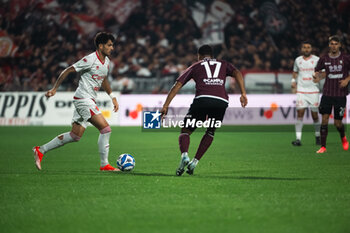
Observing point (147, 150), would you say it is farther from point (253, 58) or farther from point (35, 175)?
point (253, 58)

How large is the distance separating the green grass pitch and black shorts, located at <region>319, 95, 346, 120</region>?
2.44 ft

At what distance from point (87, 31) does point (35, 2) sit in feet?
8.62

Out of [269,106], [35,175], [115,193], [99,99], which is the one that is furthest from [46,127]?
[115,193]

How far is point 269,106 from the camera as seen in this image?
21.2m

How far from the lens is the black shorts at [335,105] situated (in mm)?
11109

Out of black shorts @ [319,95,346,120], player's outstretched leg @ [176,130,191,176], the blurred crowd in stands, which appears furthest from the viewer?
the blurred crowd in stands

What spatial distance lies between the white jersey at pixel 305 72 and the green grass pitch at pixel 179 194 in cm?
238

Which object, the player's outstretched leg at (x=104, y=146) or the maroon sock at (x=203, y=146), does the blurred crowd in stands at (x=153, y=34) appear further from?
the maroon sock at (x=203, y=146)

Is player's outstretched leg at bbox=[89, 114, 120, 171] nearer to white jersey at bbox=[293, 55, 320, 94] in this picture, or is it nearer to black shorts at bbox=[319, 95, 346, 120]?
black shorts at bbox=[319, 95, 346, 120]

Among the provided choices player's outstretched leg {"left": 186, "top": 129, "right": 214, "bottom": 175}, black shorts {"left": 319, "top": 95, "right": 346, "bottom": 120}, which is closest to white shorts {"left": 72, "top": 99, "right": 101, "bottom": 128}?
player's outstretched leg {"left": 186, "top": 129, "right": 214, "bottom": 175}

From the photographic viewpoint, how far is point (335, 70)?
435 inches

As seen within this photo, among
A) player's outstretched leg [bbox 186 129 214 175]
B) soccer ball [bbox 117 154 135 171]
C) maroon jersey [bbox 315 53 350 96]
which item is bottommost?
soccer ball [bbox 117 154 135 171]

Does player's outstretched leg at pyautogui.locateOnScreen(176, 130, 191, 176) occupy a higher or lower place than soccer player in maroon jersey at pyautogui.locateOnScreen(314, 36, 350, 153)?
lower

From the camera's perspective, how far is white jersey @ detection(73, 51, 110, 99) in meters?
8.34
